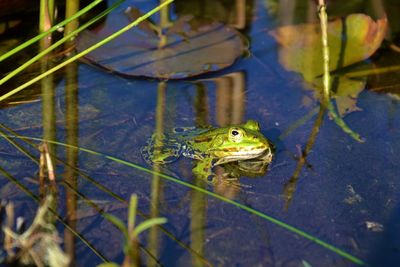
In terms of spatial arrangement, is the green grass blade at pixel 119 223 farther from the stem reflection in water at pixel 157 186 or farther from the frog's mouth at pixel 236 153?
the frog's mouth at pixel 236 153

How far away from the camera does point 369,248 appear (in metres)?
3.30

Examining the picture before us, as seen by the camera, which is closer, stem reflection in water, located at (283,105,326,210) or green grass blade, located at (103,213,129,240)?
green grass blade, located at (103,213,129,240)

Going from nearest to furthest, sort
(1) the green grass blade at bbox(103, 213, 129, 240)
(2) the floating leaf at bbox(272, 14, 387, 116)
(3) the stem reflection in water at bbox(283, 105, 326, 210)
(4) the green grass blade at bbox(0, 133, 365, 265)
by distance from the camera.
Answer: (1) the green grass blade at bbox(103, 213, 129, 240) < (4) the green grass blade at bbox(0, 133, 365, 265) < (3) the stem reflection in water at bbox(283, 105, 326, 210) < (2) the floating leaf at bbox(272, 14, 387, 116)

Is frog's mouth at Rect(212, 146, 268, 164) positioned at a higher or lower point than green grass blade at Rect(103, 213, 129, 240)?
higher

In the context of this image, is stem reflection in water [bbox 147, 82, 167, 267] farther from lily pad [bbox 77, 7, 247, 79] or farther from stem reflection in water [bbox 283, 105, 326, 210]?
stem reflection in water [bbox 283, 105, 326, 210]

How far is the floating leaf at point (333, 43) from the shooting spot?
518 cm

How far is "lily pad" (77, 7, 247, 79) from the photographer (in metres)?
4.95

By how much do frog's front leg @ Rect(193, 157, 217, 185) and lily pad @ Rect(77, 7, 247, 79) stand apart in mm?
1130

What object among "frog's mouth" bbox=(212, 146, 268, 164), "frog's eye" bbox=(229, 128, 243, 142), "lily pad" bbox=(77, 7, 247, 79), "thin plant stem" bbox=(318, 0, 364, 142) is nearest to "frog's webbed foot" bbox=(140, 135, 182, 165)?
"frog's mouth" bbox=(212, 146, 268, 164)

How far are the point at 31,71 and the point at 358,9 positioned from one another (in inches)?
126

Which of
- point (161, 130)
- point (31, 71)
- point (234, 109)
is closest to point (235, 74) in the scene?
point (234, 109)

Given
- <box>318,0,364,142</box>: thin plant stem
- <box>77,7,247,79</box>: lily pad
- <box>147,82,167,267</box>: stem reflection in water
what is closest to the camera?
<box>147,82,167,267</box>: stem reflection in water

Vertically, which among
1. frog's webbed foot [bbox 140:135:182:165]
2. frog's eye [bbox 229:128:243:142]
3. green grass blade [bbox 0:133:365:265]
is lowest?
green grass blade [bbox 0:133:365:265]

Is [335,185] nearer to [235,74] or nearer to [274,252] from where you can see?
[274,252]
